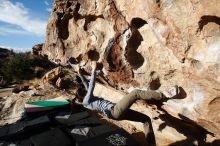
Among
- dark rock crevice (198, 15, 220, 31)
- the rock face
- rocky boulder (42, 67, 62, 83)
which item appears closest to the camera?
dark rock crevice (198, 15, 220, 31)

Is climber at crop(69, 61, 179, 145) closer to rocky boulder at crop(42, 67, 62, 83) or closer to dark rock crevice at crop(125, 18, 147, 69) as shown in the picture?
dark rock crevice at crop(125, 18, 147, 69)

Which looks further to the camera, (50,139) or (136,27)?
(136,27)

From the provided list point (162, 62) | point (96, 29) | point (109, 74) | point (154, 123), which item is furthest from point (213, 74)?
point (96, 29)

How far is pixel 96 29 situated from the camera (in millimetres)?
9367

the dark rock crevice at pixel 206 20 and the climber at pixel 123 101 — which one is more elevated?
the dark rock crevice at pixel 206 20

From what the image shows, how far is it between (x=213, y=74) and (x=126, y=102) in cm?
201

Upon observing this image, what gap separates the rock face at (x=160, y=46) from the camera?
198 inches

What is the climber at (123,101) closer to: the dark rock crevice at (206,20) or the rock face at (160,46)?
the rock face at (160,46)

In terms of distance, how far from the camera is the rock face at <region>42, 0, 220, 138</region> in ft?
16.5

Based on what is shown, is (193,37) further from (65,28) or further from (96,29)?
(65,28)

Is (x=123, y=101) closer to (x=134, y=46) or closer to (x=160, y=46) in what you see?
(x=160, y=46)

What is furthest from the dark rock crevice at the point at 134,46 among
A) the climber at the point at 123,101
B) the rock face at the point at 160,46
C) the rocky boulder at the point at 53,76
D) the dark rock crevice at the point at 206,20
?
the rocky boulder at the point at 53,76

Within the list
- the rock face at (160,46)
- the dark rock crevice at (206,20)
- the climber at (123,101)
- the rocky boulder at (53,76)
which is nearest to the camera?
the dark rock crevice at (206,20)

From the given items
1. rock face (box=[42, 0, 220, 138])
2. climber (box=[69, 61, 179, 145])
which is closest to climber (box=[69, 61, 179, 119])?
climber (box=[69, 61, 179, 145])
